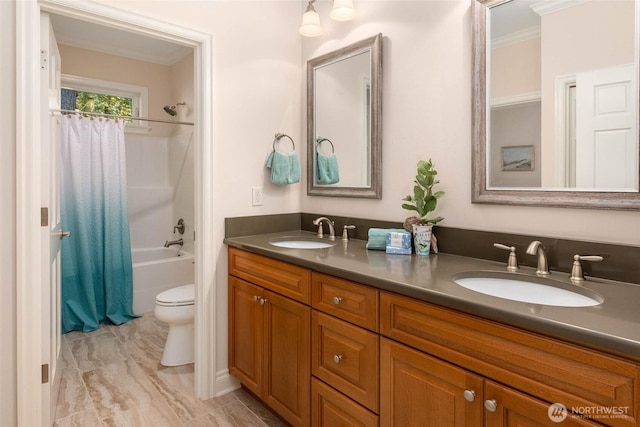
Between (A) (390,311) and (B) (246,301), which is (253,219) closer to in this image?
(B) (246,301)

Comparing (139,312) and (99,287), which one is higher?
(99,287)

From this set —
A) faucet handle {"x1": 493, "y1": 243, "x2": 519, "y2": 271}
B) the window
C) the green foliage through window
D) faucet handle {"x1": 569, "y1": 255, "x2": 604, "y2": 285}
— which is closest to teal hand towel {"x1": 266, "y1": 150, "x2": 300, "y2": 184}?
faucet handle {"x1": 493, "y1": 243, "x2": 519, "y2": 271}

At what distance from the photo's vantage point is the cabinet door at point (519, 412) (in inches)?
33.1

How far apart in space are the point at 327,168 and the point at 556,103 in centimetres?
124

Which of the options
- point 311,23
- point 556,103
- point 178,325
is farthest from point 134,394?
point 556,103

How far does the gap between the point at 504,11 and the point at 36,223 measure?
6.87 feet

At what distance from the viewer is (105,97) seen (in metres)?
3.71

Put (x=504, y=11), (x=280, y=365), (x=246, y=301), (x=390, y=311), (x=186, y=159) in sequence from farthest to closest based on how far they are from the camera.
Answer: (x=186, y=159), (x=246, y=301), (x=280, y=365), (x=504, y=11), (x=390, y=311)

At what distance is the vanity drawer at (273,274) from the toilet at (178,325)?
567 mm

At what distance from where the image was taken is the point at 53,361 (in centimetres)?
181

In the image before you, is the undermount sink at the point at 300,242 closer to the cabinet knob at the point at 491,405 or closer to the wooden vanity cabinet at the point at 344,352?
the wooden vanity cabinet at the point at 344,352

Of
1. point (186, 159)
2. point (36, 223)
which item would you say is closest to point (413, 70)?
point (36, 223)

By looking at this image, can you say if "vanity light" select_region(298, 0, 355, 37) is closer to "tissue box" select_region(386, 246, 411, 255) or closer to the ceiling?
"tissue box" select_region(386, 246, 411, 255)

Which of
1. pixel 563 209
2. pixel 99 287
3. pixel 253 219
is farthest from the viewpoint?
pixel 99 287
